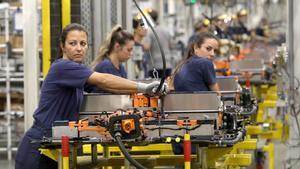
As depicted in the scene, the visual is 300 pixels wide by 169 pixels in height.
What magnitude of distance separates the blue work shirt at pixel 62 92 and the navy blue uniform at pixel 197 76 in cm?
180

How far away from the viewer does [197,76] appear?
7.15 m

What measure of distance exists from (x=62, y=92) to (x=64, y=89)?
2 cm

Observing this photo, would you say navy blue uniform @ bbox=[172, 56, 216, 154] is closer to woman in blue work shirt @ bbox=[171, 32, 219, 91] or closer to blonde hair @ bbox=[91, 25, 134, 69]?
woman in blue work shirt @ bbox=[171, 32, 219, 91]

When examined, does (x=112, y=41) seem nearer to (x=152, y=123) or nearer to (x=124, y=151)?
(x=152, y=123)

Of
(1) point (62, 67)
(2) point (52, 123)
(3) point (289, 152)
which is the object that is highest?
(1) point (62, 67)

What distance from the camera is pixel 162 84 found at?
5117 mm

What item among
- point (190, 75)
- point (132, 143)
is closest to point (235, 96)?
point (190, 75)

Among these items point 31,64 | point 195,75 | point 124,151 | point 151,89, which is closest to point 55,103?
point 151,89

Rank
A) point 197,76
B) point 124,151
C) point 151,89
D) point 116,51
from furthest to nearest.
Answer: point 197,76, point 116,51, point 151,89, point 124,151

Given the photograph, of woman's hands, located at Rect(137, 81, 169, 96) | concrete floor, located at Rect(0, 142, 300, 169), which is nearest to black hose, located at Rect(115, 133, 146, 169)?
woman's hands, located at Rect(137, 81, 169, 96)

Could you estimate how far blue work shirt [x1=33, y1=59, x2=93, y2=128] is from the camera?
536cm

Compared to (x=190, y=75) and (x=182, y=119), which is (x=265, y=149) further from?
(x=182, y=119)

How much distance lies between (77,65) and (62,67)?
0.10 meters

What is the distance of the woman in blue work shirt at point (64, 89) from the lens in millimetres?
5336
